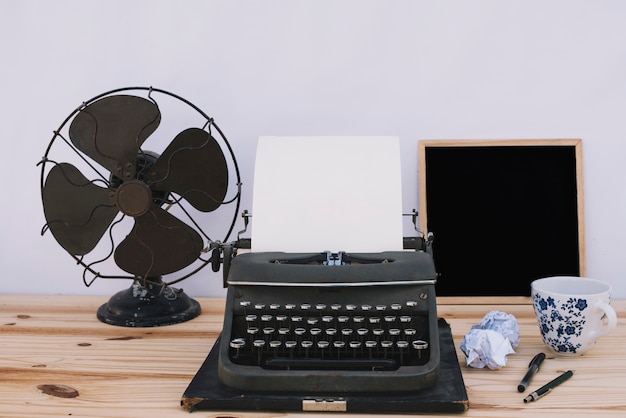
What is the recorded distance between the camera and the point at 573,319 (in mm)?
1302

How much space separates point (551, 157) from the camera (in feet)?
5.64

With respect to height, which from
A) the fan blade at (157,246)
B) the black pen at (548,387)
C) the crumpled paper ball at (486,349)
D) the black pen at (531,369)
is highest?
the fan blade at (157,246)

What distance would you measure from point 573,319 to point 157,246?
0.99 meters

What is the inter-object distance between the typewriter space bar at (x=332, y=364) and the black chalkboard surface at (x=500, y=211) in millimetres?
615

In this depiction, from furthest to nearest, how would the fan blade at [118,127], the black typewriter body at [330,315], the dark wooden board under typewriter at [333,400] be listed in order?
the fan blade at [118,127] < the black typewriter body at [330,315] < the dark wooden board under typewriter at [333,400]

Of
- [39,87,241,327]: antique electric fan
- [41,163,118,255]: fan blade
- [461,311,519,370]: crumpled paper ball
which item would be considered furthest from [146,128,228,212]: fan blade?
[461,311,519,370]: crumpled paper ball

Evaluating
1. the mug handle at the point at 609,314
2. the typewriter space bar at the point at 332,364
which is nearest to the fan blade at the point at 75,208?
the typewriter space bar at the point at 332,364

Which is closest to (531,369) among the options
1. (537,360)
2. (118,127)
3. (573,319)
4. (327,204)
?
(537,360)

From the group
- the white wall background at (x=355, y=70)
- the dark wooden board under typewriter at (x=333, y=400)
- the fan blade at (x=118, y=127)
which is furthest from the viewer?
the white wall background at (x=355, y=70)

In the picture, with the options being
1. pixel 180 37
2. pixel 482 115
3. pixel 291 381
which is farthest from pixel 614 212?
pixel 180 37

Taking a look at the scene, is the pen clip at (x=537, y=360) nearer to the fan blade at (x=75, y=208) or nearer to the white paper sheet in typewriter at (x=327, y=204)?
the white paper sheet in typewriter at (x=327, y=204)

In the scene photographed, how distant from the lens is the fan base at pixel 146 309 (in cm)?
159

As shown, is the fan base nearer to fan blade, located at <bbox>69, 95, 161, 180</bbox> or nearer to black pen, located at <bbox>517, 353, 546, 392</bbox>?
fan blade, located at <bbox>69, 95, 161, 180</bbox>

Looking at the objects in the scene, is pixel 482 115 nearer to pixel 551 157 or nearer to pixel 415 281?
pixel 551 157
